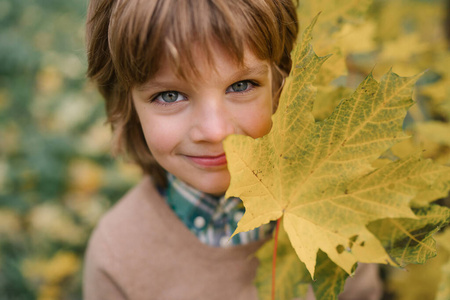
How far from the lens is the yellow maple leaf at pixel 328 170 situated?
21.4 inches

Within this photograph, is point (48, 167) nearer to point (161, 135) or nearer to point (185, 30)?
point (161, 135)

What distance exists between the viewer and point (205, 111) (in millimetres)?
713

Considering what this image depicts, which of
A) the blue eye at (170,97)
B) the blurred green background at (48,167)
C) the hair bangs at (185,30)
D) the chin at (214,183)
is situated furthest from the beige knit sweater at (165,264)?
the blurred green background at (48,167)

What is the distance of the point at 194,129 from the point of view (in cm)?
74

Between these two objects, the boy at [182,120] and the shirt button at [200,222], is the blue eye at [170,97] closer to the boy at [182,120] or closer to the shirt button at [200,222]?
the boy at [182,120]

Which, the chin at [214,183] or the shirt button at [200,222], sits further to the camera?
the shirt button at [200,222]

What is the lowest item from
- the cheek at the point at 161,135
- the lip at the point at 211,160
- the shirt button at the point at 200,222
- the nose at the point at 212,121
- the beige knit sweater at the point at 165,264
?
the beige knit sweater at the point at 165,264

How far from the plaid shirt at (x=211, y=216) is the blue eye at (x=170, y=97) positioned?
30 centimetres

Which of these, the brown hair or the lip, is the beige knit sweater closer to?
the lip

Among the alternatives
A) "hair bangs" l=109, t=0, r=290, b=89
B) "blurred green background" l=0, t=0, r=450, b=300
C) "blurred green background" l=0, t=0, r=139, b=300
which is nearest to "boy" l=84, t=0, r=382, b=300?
"hair bangs" l=109, t=0, r=290, b=89

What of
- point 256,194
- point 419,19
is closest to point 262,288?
point 256,194

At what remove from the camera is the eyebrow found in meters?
0.72

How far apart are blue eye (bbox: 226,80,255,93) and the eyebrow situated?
0.03 m

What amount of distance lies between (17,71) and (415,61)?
281 cm
